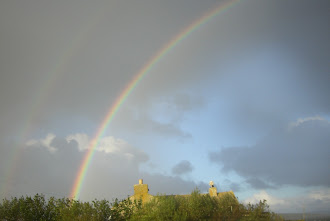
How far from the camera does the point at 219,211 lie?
37750 mm

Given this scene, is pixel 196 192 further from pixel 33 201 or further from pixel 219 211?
pixel 33 201

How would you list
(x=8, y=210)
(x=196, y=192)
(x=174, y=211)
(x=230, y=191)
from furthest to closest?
1. (x=230, y=191)
2. (x=8, y=210)
3. (x=196, y=192)
4. (x=174, y=211)

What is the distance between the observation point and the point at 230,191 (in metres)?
54.3

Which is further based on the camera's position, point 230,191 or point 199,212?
point 230,191

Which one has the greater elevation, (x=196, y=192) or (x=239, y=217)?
(x=196, y=192)

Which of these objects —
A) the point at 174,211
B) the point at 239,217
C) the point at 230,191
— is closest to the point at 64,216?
the point at 174,211

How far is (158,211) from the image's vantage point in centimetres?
3338

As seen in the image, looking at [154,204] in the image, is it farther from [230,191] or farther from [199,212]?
[230,191]

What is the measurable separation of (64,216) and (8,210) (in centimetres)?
1147

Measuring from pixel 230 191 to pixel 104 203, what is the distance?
90.1 feet

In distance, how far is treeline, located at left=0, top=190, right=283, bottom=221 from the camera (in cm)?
3441

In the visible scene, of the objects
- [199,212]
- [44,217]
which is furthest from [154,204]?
[44,217]

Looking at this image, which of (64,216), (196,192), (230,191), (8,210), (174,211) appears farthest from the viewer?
(230,191)

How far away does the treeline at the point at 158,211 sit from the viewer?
113 ft
